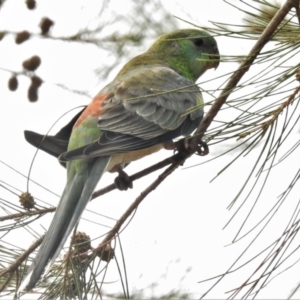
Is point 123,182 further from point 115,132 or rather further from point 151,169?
point 151,169

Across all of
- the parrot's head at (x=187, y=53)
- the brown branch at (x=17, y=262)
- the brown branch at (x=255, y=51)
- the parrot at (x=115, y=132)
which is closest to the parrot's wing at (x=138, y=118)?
the parrot at (x=115, y=132)

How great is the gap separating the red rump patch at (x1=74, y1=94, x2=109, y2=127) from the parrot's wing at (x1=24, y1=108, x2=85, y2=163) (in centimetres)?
11

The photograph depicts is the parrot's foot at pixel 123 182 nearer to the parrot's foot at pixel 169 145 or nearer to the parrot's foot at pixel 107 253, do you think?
the parrot's foot at pixel 169 145

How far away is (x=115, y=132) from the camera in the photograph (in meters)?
3.36

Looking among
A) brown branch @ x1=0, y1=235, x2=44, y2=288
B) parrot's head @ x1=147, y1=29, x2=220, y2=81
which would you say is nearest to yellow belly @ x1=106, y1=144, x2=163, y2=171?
brown branch @ x1=0, y1=235, x2=44, y2=288

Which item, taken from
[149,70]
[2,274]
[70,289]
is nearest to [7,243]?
[2,274]

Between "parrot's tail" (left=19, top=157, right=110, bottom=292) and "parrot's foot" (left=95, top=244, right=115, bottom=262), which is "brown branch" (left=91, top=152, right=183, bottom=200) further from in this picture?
"parrot's foot" (left=95, top=244, right=115, bottom=262)

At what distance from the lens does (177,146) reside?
3.23 m

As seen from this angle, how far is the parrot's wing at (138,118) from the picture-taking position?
3.28 m

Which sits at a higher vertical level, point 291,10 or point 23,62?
point 23,62

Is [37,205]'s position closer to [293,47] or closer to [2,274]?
[2,274]

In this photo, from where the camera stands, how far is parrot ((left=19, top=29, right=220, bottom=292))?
3.05 metres

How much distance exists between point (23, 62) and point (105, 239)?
1.72m

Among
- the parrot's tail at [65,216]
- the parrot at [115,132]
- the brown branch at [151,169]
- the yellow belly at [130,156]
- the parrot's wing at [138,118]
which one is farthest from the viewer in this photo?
the yellow belly at [130,156]
